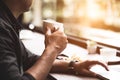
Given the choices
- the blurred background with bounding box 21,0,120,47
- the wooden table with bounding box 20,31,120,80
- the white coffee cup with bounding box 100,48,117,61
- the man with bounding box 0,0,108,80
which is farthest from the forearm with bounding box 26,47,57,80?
the blurred background with bounding box 21,0,120,47

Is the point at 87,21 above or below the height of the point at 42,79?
below

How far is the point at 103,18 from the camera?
18.9 ft

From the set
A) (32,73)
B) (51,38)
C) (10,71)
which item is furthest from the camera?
(51,38)

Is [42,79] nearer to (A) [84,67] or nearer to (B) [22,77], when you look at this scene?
(B) [22,77]

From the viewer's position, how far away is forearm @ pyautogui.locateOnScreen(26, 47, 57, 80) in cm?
181

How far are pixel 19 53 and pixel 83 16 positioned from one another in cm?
415

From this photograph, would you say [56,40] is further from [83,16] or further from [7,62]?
[83,16]

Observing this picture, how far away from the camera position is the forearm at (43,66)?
1.81m

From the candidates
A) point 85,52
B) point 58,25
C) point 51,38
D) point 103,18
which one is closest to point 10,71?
point 51,38

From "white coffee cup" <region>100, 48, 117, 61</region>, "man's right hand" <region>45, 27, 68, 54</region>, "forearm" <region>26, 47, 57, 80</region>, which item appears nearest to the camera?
"forearm" <region>26, 47, 57, 80</region>

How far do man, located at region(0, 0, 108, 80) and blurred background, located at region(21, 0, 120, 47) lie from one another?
9.25 feet

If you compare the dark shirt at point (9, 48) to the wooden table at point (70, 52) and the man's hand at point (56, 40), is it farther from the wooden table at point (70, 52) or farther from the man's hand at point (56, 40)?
the wooden table at point (70, 52)

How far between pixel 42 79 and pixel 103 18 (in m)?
4.13

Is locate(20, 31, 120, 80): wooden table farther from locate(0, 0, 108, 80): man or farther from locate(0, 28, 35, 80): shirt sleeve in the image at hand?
locate(0, 28, 35, 80): shirt sleeve
